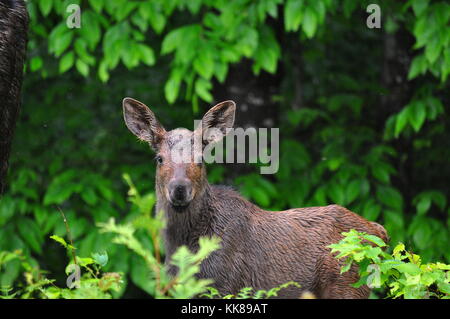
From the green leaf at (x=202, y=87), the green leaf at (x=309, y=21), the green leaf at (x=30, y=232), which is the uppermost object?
the green leaf at (x=309, y=21)

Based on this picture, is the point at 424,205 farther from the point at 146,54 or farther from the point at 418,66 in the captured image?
the point at 146,54

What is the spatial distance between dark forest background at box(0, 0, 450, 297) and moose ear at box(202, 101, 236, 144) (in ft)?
7.12

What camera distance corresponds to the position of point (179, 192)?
200 inches

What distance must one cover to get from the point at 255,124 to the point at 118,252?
244cm

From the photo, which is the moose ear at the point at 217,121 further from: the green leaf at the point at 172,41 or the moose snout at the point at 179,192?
the green leaf at the point at 172,41

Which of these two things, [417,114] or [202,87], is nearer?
[202,87]

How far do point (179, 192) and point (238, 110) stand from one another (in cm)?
485

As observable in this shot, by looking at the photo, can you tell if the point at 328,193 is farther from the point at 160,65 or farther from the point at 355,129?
the point at 160,65

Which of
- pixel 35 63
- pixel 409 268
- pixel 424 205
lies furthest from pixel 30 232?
pixel 409 268

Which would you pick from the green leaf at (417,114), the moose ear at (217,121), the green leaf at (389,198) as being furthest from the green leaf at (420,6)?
the moose ear at (217,121)

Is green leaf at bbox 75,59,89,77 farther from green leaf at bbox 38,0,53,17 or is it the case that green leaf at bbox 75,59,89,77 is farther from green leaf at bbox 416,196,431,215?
green leaf at bbox 416,196,431,215

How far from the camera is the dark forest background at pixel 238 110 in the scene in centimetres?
823

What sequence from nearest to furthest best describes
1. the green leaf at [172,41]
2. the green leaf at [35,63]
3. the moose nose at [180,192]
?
the moose nose at [180,192], the green leaf at [172,41], the green leaf at [35,63]

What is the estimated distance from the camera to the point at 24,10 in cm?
522
